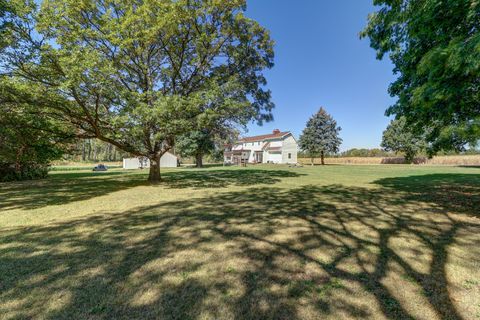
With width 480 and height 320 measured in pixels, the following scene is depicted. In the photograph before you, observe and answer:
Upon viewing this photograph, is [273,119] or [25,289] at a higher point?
[273,119]

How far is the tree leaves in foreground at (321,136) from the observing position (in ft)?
124

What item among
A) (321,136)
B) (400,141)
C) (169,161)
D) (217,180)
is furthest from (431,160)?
→ (169,161)

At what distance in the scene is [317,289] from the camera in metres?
2.49

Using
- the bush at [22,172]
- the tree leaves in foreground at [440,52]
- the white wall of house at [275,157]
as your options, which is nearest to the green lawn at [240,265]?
the tree leaves in foreground at [440,52]

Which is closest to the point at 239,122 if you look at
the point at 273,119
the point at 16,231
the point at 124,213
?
the point at 273,119

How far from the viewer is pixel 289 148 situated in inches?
1848

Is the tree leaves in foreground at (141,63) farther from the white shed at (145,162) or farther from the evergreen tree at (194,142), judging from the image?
the white shed at (145,162)

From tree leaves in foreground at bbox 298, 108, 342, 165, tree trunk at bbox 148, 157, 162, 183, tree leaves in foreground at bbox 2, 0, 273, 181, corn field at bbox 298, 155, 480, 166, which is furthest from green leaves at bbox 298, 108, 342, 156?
tree trunk at bbox 148, 157, 162, 183

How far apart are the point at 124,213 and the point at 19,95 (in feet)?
24.5

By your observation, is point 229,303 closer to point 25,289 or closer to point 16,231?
point 25,289

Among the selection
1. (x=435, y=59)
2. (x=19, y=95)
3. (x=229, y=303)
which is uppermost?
(x=19, y=95)

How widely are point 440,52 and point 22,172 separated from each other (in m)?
22.3

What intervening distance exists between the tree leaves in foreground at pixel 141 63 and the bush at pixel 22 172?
8.37 m

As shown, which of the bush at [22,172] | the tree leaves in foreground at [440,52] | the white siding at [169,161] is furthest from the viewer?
the white siding at [169,161]
